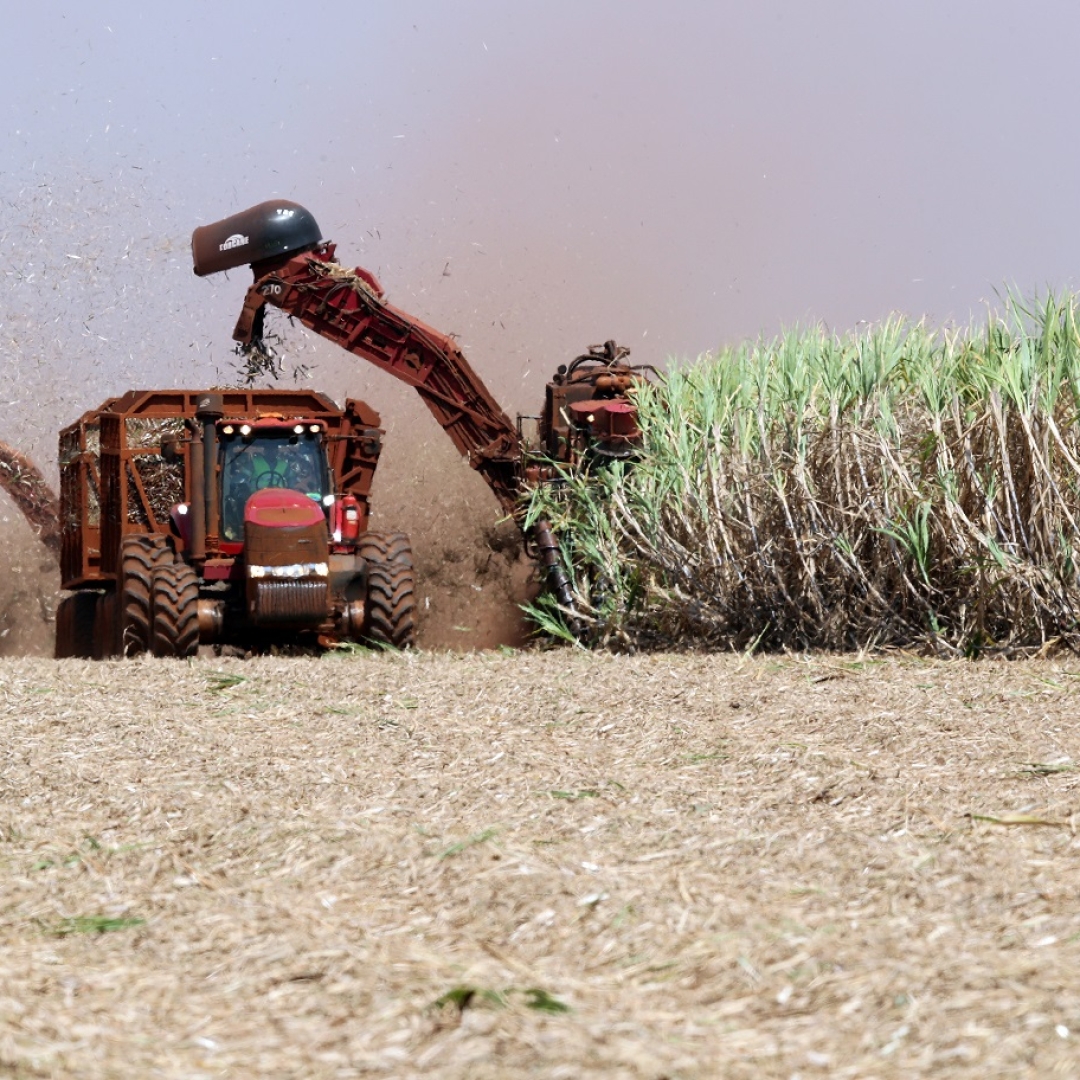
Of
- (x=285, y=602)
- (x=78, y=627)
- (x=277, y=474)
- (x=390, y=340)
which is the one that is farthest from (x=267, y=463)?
(x=78, y=627)

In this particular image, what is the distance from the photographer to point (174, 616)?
937cm

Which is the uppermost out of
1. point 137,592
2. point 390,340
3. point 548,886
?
point 390,340

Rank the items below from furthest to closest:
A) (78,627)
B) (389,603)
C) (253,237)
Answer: (78,627), (253,237), (389,603)

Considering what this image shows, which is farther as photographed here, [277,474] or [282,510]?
[277,474]

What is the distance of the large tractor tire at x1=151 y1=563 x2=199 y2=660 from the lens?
935cm

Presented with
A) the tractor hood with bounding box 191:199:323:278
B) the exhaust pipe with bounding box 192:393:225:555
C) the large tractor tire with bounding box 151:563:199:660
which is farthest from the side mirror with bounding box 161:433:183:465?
the tractor hood with bounding box 191:199:323:278

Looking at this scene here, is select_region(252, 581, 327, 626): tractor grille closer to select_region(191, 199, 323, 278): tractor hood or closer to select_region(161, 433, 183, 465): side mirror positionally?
select_region(161, 433, 183, 465): side mirror

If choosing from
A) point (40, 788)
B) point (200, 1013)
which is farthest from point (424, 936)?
point (40, 788)

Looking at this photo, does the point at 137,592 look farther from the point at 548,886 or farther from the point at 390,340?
the point at 548,886

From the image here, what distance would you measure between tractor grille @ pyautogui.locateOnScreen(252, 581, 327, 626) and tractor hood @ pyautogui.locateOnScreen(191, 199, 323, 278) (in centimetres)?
325

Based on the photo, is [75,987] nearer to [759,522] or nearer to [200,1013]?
[200,1013]

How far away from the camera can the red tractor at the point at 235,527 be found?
31.0ft

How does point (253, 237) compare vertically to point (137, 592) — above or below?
above

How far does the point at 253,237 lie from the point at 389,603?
3437mm
